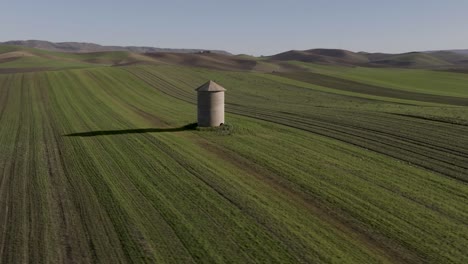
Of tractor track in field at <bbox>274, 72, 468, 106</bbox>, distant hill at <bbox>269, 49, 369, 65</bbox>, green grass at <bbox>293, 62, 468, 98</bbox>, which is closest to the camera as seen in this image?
tractor track in field at <bbox>274, 72, 468, 106</bbox>

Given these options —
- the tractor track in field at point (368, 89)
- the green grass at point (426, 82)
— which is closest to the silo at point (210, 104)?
the tractor track in field at point (368, 89)

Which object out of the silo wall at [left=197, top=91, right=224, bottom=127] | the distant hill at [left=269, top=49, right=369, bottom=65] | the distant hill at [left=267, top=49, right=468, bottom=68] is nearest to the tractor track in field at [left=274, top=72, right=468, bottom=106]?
the silo wall at [left=197, top=91, right=224, bottom=127]

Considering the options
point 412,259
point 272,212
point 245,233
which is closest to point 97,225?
point 245,233

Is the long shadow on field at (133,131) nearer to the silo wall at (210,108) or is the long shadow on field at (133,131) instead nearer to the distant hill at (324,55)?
the silo wall at (210,108)

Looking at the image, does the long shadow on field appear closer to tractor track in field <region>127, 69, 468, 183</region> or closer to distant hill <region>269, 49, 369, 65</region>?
tractor track in field <region>127, 69, 468, 183</region>

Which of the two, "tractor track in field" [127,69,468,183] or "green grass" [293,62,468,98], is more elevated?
"green grass" [293,62,468,98]

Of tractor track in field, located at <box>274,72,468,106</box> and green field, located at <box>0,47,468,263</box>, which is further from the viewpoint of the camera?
tractor track in field, located at <box>274,72,468,106</box>
